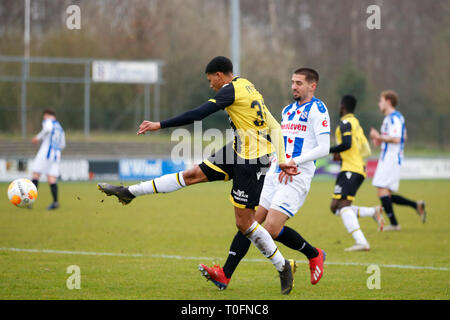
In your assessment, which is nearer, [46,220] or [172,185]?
[172,185]

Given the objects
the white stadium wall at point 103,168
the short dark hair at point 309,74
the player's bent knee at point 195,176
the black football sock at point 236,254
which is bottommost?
the white stadium wall at point 103,168

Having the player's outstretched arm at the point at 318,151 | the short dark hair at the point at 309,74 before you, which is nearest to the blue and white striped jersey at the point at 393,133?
the short dark hair at the point at 309,74

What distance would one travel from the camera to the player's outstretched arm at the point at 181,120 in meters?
5.55

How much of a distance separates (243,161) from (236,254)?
3.43 feet

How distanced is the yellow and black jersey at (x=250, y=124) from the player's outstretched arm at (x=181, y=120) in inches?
11.0

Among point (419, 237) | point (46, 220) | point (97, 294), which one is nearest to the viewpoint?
point (97, 294)

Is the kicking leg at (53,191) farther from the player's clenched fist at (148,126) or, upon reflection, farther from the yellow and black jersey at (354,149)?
the player's clenched fist at (148,126)

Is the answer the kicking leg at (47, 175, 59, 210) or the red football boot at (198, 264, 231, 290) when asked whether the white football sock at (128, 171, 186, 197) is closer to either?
the red football boot at (198, 264, 231, 290)

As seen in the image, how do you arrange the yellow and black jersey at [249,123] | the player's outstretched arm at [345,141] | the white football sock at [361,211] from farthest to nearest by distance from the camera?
the white football sock at [361,211]
the player's outstretched arm at [345,141]
the yellow and black jersey at [249,123]

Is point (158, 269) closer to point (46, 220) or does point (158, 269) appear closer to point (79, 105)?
point (46, 220)

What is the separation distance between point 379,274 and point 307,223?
17.5 ft

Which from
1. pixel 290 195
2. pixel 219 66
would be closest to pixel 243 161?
pixel 290 195

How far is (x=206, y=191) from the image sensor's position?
69.6ft
